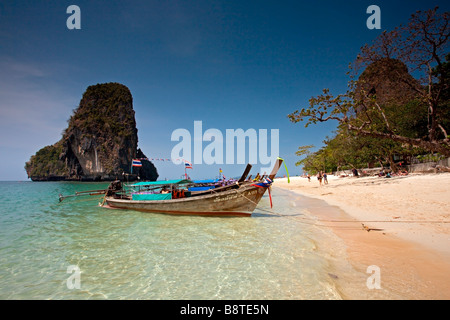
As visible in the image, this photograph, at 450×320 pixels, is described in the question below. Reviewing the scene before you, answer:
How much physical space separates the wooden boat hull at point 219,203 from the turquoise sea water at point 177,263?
188 centimetres

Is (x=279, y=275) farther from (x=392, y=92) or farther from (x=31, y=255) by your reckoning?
(x=392, y=92)

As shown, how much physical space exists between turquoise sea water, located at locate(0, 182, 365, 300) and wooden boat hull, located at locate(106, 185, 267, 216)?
74.0 inches

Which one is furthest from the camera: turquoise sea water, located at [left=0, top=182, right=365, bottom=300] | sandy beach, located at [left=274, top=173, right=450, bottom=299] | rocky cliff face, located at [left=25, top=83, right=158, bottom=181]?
rocky cliff face, located at [left=25, top=83, right=158, bottom=181]

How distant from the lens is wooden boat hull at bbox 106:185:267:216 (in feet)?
35.4

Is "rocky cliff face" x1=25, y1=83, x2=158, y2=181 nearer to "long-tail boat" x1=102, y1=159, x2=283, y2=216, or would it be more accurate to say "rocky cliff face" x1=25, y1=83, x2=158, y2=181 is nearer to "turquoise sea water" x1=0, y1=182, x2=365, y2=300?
"long-tail boat" x1=102, y1=159, x2=283, y2=216

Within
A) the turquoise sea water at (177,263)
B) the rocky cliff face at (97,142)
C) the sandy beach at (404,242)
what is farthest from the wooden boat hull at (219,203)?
the rocky cliff face at (97,142)

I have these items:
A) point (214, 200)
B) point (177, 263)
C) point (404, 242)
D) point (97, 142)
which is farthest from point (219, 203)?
point (97, 142)

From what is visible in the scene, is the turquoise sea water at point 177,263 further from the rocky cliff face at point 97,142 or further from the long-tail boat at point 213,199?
the rocky cliff face at point 97,142

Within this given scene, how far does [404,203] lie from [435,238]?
5.76 m

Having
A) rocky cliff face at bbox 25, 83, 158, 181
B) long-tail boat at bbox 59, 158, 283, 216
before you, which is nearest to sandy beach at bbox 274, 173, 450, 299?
long-tail boat at bbox 59, 158, 283, 216

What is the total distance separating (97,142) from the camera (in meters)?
85.6

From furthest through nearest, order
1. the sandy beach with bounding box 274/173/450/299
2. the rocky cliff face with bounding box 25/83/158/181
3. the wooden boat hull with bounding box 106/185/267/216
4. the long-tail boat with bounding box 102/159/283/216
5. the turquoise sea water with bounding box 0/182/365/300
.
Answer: the rocky cliff face with bounding box 25/83/158/181
the wooden boat hull with bounding box 106/185/267/216
the long-tail boat with bounding box 102/159/283/216
the turquoise sea water with bounding box 0/182/365/300
the sandy beach with bounding box 274/173/450/299

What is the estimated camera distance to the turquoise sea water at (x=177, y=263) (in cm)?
419
